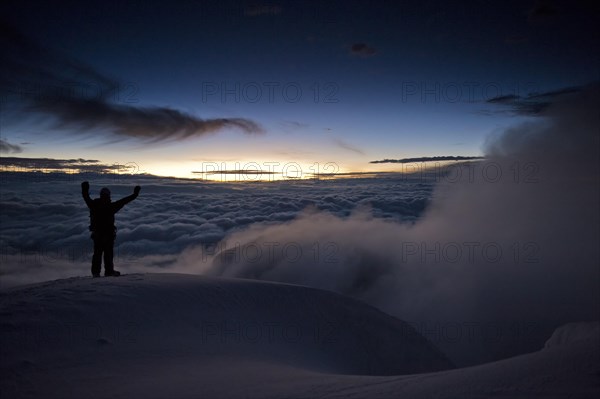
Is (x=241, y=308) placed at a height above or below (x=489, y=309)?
above

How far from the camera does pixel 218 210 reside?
5399 inches

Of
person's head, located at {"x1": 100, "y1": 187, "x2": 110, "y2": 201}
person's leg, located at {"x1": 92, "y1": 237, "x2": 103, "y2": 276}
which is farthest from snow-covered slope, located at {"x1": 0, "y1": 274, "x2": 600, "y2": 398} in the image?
person's head, located at {"x1": 100, "y1": 187, "x2": 110, "y2": 201}

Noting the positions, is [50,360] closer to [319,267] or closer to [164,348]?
[164,348]

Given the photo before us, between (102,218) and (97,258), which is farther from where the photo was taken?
(97,258)

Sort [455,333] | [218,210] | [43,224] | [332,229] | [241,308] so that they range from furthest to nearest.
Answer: [218,210], [332,229], [43,224], [455,333], [241,308]

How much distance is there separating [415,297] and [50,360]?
8689cm

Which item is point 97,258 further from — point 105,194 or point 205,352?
point 205,352

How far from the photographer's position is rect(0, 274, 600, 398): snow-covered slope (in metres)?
3.48

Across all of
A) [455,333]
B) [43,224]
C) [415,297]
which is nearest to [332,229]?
[415,297]

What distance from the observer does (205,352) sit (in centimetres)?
576

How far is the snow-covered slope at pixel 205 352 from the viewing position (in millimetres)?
3479

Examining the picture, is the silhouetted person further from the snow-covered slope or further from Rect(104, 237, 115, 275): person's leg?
the snow-covered slope

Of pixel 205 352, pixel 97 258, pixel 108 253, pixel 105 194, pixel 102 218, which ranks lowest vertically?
pixel 205 352

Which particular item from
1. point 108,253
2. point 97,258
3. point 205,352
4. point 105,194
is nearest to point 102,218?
point 105,194
